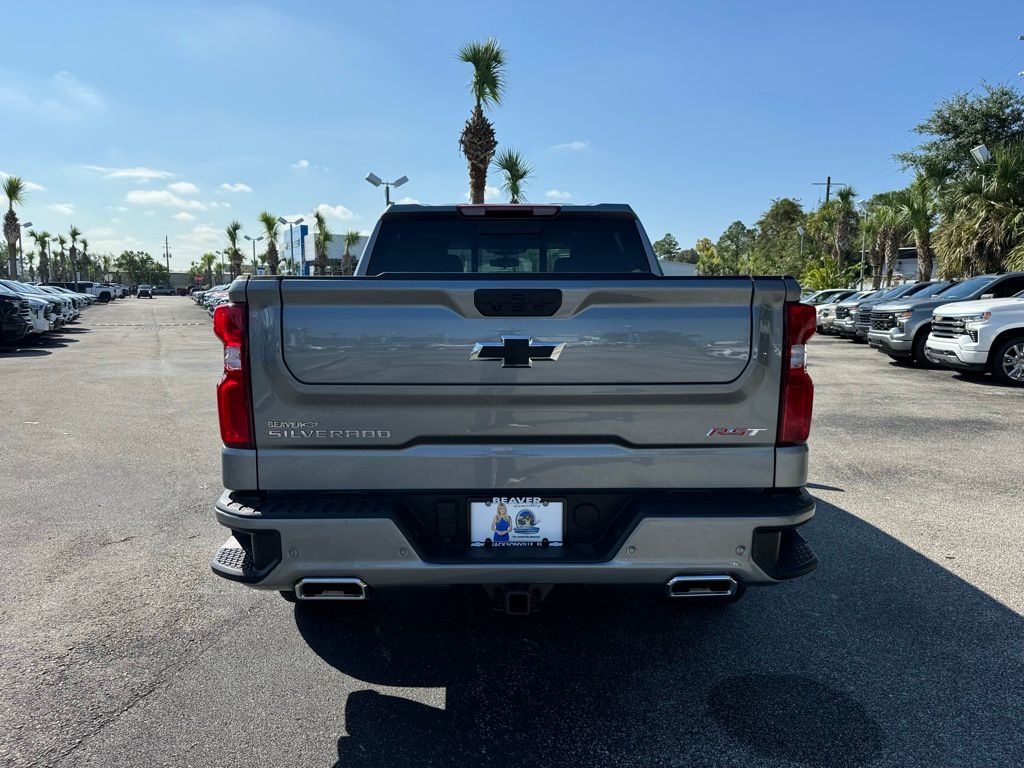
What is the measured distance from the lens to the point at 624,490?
275cm

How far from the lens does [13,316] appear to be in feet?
56.3

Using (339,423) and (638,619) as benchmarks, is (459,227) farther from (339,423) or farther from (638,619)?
(638,619)

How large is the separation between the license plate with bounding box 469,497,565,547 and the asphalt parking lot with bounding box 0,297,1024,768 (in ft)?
2.23

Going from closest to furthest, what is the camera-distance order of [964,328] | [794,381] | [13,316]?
[794,381], [964,328], [13,316]

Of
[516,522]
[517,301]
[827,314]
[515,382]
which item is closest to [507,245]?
[517,301]

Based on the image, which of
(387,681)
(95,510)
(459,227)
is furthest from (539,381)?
(95,510)

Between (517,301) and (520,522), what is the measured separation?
0.84 meters

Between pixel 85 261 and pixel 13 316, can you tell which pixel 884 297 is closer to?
pixel 13 316

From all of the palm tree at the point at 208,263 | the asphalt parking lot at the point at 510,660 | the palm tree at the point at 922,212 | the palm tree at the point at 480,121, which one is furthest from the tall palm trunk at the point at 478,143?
the palm tree at the point at 208,263

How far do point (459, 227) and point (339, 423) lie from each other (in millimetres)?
1758

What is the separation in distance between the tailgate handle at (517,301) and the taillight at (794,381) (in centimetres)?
87

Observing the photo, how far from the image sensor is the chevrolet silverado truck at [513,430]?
8.61ft

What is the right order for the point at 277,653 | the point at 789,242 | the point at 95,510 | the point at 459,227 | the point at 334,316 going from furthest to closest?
the point at 789,242 < the point at 95,510 < the point at 459,227 < the point at 277,653 < the point at 334,316

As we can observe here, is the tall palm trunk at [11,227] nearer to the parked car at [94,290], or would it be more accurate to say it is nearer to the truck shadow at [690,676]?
the parked car at [94,290]
